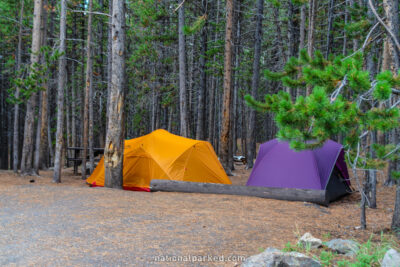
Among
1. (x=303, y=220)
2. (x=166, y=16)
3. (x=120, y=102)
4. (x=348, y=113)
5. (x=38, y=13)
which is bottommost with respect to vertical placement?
(x=303, y=220)

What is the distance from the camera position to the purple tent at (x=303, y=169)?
878cm

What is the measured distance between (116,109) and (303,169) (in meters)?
5.32

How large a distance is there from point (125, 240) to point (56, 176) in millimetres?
7617

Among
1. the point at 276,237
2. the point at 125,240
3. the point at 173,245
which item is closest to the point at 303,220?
the point at 276,237

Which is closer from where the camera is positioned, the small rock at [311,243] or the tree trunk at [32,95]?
the small rock at [311,243]

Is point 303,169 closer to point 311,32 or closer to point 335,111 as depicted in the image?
point 335,111

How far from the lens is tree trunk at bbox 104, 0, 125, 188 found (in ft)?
31.2

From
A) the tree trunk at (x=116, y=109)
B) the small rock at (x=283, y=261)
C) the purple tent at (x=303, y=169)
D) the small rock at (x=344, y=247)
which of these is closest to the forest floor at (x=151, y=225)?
the small rock at (x=283, y=261)

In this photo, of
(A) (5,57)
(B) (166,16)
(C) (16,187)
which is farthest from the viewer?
(A) (5,57)

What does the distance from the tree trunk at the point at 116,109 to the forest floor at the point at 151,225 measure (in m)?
0.93

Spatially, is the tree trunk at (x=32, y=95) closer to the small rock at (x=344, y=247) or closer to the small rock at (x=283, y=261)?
the small rock at (x=283, y=261)

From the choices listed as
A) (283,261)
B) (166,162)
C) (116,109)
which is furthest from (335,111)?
(116,109)

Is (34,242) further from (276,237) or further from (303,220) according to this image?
(303,220)

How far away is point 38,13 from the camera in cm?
Answer: 1201
